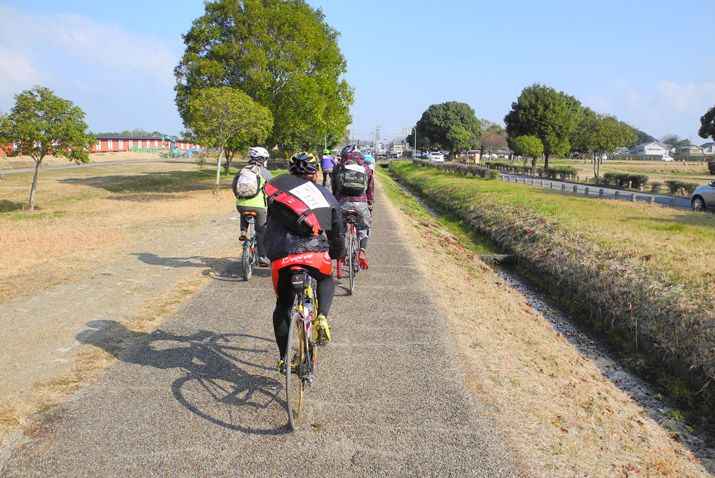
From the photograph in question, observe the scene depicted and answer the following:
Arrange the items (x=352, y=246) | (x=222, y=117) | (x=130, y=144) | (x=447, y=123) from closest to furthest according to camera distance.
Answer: (x=352, y=246)
(x=222, y=117)
(x=447, y=123)
(x=130, y=144)

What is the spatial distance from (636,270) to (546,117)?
51.6m

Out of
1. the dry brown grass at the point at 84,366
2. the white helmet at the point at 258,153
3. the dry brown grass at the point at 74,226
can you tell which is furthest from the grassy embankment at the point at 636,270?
the dry brown grass at the point at 74,226

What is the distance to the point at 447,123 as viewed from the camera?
97688 millimetres

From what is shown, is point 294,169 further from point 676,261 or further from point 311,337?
point 676,261

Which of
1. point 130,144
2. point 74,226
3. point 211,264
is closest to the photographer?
point 211,264

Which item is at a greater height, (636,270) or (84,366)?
(636,270)

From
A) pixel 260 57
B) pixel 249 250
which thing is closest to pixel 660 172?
pixel 260 57

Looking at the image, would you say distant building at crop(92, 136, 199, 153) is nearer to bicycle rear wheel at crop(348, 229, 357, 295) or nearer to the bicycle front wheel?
bicycle rear wheel at crop(348, 229, 357, 295)

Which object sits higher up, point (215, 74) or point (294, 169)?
point (215, 74)

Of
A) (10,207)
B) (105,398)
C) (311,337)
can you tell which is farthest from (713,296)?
(10,207)

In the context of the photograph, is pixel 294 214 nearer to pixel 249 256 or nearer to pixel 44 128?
pixel 249 256

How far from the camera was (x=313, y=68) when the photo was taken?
32688mm

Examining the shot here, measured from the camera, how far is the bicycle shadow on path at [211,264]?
902 centimetres

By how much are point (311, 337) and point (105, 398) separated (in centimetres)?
182
